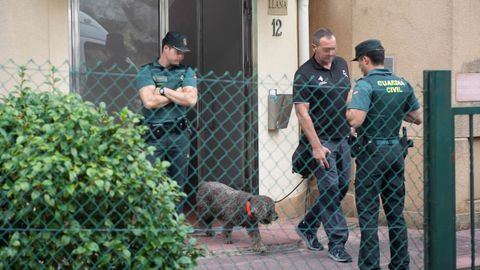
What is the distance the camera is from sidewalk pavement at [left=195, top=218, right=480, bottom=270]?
6785 millimetres

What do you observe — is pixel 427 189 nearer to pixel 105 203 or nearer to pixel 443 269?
pixel 443 269

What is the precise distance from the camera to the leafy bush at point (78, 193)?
13.1ft

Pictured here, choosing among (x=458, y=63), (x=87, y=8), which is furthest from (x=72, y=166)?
(x=458, y=63)

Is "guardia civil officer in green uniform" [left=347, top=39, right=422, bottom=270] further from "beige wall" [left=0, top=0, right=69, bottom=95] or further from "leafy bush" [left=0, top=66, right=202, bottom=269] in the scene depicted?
"beige wall" [left=0, top=0, right=69, bottom=95]

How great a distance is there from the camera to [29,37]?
727 cm

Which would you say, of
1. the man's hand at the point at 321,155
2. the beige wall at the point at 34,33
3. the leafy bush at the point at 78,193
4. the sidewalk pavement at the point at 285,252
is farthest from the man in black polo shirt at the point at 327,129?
the leafy bush at the point at 78,193

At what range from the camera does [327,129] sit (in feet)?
22.8

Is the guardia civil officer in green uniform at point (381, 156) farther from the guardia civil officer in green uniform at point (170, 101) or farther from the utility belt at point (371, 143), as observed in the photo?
the guardia civil officer in green uniform at point (170, 101)

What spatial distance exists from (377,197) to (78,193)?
2524mm

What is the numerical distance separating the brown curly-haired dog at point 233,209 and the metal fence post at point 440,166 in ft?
6.72

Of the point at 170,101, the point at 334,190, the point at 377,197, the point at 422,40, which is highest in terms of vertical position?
the point at 422,40

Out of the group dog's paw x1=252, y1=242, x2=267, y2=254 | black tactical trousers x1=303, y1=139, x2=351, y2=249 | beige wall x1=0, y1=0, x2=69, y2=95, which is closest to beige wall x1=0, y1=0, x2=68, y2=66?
beige wall x1=0, y1=0, x2=69, y2=95

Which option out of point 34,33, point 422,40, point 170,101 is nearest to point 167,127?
point 170,101

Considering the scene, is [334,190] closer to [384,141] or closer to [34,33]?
[384,141]
